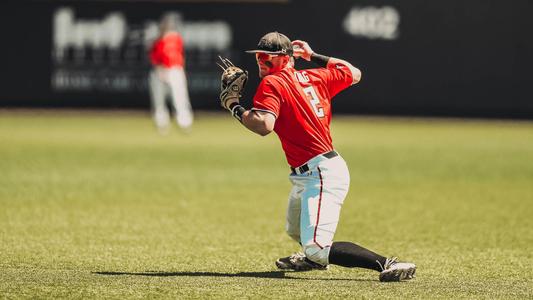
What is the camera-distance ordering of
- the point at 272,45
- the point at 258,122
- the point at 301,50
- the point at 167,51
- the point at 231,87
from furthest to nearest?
1. the point at 167,51
2. the point at 301,50
3. the point at 272,45
4. the point at 231,87
5. the point at 258,122

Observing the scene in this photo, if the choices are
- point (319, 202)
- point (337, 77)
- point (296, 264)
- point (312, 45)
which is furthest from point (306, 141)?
point (312, 45)

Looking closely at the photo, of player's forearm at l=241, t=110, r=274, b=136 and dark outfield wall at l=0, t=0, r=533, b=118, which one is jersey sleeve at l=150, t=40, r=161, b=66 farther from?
player's forearm at l=241, t=110, r=274, b=136

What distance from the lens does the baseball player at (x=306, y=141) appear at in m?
7.40

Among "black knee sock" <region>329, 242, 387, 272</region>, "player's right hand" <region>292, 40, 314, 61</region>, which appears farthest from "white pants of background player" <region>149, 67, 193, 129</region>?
"black knee sock" <region>329, 242, 387, 272</region>

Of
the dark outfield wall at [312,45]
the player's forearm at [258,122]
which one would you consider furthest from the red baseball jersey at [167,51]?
the player's forearm at [258,122]

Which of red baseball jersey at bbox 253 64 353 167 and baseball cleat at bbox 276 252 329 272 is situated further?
baseball cleat at bbox 276 252 329 272

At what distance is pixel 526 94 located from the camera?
81.8 ft

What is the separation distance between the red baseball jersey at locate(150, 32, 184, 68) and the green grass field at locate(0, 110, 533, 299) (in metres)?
1.71

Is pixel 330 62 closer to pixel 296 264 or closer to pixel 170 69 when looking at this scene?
pixel 296 264

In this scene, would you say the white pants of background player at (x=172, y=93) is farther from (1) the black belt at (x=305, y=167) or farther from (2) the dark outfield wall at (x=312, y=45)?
(1) the black belt at (x=305, y=167)

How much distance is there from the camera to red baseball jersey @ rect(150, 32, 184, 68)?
71.7ft

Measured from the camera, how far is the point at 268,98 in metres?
7.35

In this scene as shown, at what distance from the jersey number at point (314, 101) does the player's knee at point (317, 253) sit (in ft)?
3.33

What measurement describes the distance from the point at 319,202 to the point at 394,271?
757 mm
